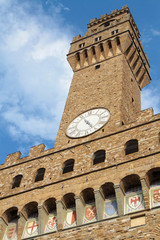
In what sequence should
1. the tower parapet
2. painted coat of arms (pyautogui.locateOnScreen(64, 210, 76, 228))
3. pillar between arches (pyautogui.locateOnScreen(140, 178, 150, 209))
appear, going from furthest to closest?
the tower parapet, painted coat of arms (pyautogui.locateOnScreen(64, 210, 76, 228)), pillar between arches (pyautogui.locateOnScreen(140, 178, 150, 209))

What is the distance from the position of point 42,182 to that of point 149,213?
5.07m

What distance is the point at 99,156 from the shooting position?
16.9 m

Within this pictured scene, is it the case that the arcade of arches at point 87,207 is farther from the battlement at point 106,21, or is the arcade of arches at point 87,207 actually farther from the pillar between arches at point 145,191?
the battlement at point 106,21

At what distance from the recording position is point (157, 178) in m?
14.8

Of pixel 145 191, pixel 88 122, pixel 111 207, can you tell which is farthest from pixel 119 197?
pixel 88 122

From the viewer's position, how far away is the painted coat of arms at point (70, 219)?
14756mm

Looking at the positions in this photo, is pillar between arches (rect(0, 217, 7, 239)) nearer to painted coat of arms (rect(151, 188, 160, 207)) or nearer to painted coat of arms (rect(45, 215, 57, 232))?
painted coat of arms (rect(45, 215, 57, 232))

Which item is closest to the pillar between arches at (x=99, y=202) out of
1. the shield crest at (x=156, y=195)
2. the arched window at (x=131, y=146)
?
the shield crest at (x=156, y=195)

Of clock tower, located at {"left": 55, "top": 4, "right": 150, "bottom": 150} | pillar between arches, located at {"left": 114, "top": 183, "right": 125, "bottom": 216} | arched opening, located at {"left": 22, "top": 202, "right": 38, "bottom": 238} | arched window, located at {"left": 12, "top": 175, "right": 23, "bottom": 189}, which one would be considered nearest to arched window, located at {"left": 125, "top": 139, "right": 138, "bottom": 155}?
clock tower, located at {"left": 55, "top": 4, "right": 150, "bottom": 150}

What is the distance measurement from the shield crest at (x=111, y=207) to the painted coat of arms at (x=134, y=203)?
0.47 m

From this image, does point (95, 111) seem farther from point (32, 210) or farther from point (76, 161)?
point (32, 210)

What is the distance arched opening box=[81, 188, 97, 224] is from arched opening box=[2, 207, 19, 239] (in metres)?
2.92

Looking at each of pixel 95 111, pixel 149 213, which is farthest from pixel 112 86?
pixel 149 213

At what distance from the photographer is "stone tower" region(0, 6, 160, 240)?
46.2 ft
